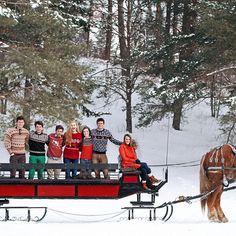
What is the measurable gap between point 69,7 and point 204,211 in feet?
41.6

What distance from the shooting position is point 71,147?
10.6 meters

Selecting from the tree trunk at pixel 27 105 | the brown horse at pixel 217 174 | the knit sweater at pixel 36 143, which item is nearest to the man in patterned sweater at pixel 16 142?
the knit sweater at pixel 36 143

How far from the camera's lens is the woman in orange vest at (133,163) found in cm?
1004

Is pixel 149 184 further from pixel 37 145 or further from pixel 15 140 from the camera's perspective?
pixel 15 140

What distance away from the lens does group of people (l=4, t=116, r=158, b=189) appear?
10.1 metres

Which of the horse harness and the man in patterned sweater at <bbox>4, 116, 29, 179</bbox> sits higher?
the man in patterned sweater at <bbox>4, 116, 29, 179</bbox>

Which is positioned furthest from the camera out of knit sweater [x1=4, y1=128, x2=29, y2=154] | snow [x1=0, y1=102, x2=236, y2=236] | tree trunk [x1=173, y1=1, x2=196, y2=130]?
tree trunk [x1=173, y1=1, x2=196, y2=130]

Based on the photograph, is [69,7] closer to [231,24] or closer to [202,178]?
[231,24]

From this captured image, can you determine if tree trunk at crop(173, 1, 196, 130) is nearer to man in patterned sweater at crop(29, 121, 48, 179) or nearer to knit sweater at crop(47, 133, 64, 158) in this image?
knit sweater at crop(47, 133, 64, 158)

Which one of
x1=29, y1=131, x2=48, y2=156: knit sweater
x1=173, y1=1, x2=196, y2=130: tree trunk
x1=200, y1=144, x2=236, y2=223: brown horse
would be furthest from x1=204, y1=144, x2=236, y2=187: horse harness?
x1=173, y1=1, x2=196, y2=130: tree trunk

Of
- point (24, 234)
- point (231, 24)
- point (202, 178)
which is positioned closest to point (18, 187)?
point (24, 234)

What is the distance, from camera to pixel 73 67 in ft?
52.6

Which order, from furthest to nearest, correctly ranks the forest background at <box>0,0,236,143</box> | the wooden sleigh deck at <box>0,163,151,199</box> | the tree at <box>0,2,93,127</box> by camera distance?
the forest background at <box>0,0,236,143</box> < the tree at <box>0,2,93,127</box> < the wooden sleigh deck at <box>0,163,151,199</box>

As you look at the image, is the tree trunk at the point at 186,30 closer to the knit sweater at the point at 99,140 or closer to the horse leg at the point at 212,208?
the knit sweater at the point at 99,140
